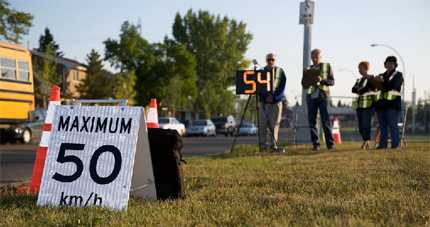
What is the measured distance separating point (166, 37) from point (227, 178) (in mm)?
58273

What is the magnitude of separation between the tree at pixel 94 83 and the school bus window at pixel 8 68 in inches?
1074

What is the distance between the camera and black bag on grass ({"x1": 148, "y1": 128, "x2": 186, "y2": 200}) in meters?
4.07

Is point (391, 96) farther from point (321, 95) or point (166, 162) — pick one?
point (166, 162)

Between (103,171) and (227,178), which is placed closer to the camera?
(103,171)

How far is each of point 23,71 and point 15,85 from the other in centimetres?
79

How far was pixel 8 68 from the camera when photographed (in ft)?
54.0

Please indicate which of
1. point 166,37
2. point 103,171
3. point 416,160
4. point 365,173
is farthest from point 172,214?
point 166,37

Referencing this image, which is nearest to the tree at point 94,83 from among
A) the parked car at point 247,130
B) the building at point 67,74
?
the building at point 67,74

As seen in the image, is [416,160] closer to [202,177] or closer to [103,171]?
[202,177]

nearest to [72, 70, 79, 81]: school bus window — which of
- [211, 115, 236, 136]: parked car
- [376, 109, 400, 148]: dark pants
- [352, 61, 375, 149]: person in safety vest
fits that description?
[211, 115, 236, 136]: parked car

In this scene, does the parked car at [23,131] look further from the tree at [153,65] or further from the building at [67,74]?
→ the tree at [153,65]

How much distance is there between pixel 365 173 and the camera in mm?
5480

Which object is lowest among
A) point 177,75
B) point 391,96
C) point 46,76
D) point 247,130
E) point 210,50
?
point 247,130

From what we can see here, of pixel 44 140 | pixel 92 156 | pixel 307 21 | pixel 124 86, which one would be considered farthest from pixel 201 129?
pixel 92 156
